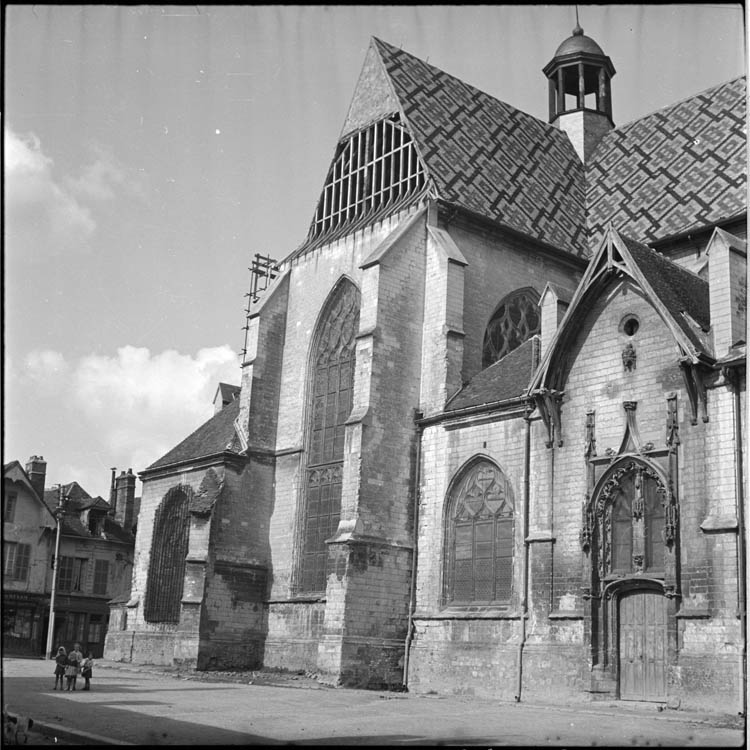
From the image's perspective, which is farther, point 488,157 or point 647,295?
point 488,157

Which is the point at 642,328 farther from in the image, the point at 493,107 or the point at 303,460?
the point at 493,107

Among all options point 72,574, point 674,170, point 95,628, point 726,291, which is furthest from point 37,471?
point 726,291

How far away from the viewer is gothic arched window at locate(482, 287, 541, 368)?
2491 cm

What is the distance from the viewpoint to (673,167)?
27.5 metres

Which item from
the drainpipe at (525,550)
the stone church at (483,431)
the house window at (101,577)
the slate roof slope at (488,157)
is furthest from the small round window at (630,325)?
the house window at (101,577)

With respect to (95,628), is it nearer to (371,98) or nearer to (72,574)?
(72,574)

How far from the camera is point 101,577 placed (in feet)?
146

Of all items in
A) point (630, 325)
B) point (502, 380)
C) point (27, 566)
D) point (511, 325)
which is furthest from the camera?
point (27, 566)

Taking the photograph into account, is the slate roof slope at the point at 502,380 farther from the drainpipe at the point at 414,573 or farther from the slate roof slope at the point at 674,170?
the slate roof slope at the point at 674,170

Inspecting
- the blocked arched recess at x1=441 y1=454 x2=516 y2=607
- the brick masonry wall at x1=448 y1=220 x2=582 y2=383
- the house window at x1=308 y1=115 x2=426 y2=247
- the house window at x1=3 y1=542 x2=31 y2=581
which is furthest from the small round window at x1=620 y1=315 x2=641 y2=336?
the house window at x1=3 y1=542 x2=31 y2=581

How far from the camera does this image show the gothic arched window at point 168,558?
2816 cm

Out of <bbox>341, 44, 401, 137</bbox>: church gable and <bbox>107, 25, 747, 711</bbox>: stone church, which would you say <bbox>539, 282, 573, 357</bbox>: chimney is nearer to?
<bbox>107, 25, 747, 711</bbox>: stone church

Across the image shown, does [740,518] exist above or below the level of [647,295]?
below

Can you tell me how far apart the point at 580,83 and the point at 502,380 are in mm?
16896
